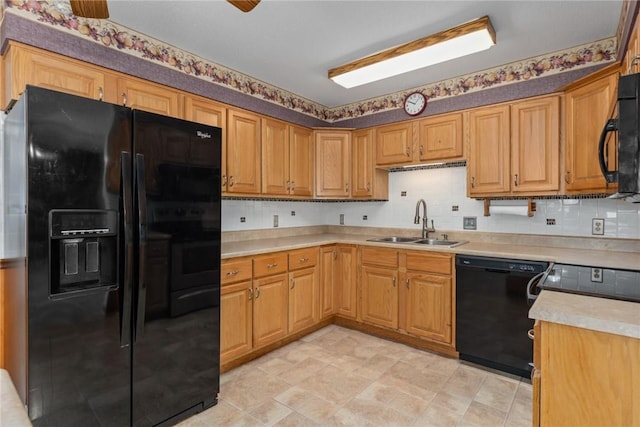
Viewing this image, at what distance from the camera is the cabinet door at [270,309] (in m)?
2.68

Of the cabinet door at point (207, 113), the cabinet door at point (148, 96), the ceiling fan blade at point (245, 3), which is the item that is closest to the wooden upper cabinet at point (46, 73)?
the cabinet door at point (148, 96)

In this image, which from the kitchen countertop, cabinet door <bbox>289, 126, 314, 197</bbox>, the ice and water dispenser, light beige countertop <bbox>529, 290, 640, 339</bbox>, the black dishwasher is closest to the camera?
light beige countertop <bbox>529, 290, 640, 339</bbox>

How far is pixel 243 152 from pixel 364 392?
2.12m

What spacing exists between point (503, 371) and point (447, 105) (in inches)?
92.5

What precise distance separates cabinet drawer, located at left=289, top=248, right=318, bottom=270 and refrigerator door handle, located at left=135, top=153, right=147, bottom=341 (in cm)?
141

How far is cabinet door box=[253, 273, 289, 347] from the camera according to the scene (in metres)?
2.68

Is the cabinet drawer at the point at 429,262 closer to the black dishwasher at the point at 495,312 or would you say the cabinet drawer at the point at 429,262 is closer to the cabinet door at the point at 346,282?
the black dishwasher at the point at 495,312

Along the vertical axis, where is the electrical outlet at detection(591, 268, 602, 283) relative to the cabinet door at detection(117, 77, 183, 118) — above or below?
below

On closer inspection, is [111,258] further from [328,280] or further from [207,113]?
[328,280]

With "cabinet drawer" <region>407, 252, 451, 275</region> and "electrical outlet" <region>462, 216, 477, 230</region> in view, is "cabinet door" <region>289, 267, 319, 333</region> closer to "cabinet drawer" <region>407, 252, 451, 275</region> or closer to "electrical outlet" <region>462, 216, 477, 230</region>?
"cabinet drawer" <region>407, 252, 451, 275</region>

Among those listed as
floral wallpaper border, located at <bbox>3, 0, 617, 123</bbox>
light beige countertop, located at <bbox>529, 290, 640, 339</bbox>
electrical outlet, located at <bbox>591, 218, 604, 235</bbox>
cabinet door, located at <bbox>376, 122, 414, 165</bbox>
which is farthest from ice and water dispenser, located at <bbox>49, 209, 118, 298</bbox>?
electrical outlet, located at <bbox>591, 218, 604, 235</bbox>

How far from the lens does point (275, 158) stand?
3227 millimetres

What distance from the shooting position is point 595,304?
106cm

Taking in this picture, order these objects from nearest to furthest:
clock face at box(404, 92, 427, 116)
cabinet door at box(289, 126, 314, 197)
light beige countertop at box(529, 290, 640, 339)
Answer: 1. light beige countertop at box(529, 290, 640, 339)
2. clock face at box(404, 92, 427, 116)
3. cabinet door at box(289, 126, 314, 197)
